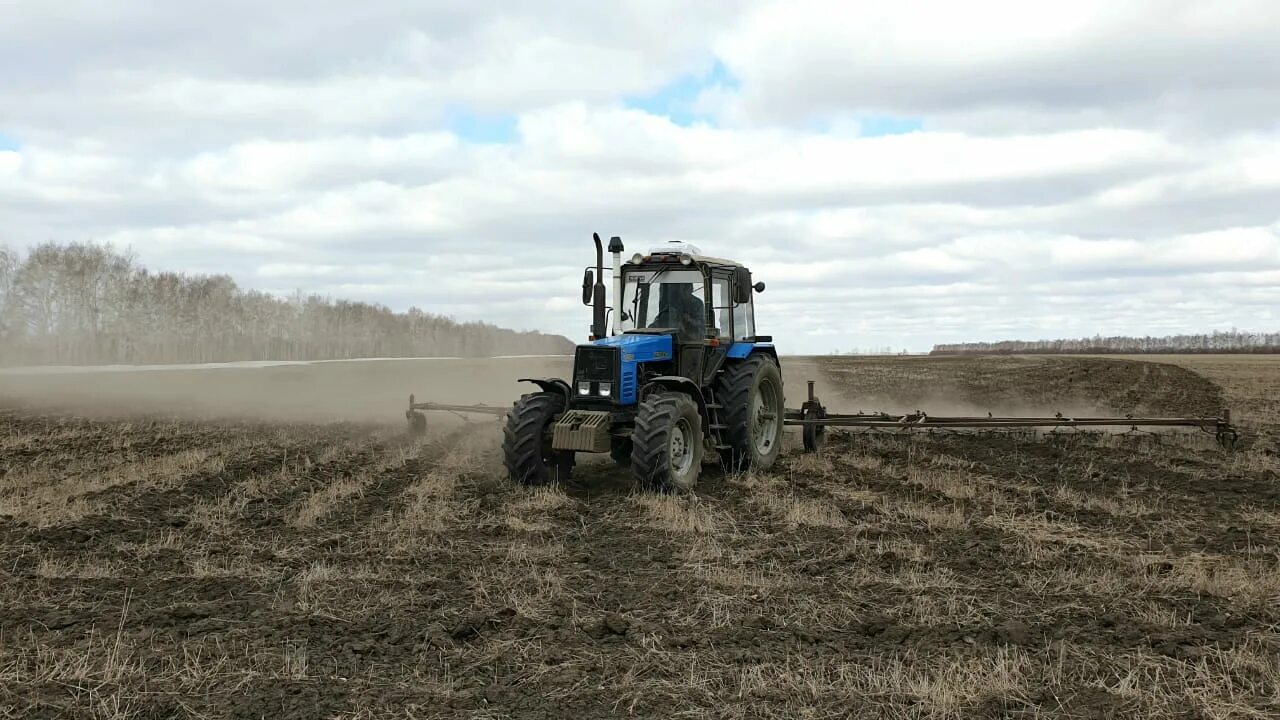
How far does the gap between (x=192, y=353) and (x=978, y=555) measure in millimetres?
72996

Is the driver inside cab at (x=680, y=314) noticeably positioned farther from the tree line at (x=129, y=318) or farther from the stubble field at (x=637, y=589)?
the tree line at (x=129, y=318)

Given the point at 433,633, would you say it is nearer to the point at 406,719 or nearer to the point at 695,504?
the point at 406,719

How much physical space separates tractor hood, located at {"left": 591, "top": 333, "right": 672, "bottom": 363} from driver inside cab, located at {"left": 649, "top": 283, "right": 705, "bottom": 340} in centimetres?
27

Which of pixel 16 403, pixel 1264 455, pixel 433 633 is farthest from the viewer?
pixel 16 403

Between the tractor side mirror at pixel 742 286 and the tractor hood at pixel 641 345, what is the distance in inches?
43.2

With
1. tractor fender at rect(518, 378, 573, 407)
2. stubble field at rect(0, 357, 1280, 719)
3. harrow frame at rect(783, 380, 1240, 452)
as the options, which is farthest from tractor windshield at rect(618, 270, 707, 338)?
harrow frame at rect(783, 380, 1240, 452)

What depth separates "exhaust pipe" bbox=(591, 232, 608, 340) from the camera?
12.5m

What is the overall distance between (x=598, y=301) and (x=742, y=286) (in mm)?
2036

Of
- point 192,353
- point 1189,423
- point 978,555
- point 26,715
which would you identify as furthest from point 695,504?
point 192,353

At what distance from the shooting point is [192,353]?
2842 inches

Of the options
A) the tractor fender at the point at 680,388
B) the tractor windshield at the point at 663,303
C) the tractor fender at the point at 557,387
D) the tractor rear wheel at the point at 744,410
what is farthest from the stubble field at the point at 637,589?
the tractor windshield at the point at 663,303

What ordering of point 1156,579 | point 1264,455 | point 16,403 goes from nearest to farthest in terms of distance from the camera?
1. point 1156,579
2. point 1264,455
3. point 16,403

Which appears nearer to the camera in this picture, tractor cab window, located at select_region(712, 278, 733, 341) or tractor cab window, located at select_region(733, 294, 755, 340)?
tractor cab window, located at select_region(712, 278, 733, 341)

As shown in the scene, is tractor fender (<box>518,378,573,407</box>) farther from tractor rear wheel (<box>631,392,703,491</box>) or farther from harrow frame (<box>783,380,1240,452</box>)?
harrow frame (<box>783,380,1240,452</box>)
